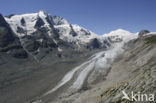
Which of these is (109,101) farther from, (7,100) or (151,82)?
(7,100)

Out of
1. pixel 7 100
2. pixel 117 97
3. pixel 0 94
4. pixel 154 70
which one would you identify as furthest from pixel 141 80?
pixel 0 94

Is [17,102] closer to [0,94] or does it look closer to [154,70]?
[0,94]

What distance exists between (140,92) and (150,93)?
1637 mm

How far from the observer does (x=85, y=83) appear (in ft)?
294

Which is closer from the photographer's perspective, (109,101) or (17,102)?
(109,101)

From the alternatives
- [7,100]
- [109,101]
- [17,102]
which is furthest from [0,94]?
[109,101]

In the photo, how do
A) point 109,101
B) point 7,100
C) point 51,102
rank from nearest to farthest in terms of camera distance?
point 109,101
point 51,102
point 7,100

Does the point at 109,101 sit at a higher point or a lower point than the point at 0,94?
higher

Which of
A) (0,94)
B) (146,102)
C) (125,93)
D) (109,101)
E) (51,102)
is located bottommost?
(0,94)

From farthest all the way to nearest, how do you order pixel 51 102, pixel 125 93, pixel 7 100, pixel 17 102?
1. pixel 7 100
2. pixel 17 102
3. pixel 51 102
4. pixel 125 93

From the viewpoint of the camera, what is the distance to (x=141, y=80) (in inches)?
987

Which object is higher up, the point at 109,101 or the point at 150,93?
the point at 150,93

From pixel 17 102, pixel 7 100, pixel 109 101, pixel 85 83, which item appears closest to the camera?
pixel 109 101

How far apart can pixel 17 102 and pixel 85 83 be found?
30647 millimetres
